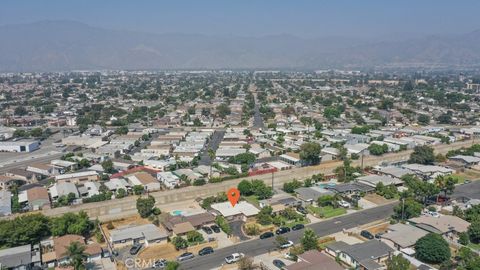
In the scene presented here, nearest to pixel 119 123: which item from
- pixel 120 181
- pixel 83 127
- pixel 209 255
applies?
pixel 83 127

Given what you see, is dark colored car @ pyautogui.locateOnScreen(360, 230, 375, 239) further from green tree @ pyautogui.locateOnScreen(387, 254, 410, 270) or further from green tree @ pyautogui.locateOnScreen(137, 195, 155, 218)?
green tree @ pyautogui.locateOnScreen(137, 195, 155, 218)

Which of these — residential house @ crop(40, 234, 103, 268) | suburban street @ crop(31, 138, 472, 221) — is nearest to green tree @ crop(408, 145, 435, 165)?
suburban street @ crop(31, 138, 472, 221)

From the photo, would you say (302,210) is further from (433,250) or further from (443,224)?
(433,250)

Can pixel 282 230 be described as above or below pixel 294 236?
A: above

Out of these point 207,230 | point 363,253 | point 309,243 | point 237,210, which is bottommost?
point 207,230

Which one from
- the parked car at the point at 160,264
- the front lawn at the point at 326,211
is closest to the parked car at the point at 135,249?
the parked car at the point at 160,264

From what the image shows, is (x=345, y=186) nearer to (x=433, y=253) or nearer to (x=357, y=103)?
(x=433, y=253)

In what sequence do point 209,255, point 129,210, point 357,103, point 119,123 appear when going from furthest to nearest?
point 357,103 < point 119,123 < point 129,210 < point 209,255

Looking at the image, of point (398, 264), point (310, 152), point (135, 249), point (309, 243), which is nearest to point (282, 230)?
point (309, 243)
